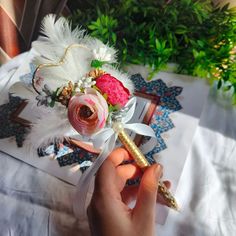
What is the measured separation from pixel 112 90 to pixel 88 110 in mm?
52

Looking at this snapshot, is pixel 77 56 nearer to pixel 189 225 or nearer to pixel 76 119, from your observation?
pixel 76 119

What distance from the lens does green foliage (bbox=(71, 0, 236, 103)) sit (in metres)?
0.69

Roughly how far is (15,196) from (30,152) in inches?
3.6

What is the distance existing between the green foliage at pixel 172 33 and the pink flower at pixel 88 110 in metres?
0.29

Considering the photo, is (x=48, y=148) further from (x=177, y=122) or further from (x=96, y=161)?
(x=177, y=122)

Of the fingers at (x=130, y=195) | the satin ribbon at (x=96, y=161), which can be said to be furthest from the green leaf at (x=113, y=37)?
the fingers at (x=130, y=195)

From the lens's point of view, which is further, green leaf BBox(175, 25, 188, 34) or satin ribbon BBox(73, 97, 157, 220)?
green leaf BBox(175, 25, 188, 34)

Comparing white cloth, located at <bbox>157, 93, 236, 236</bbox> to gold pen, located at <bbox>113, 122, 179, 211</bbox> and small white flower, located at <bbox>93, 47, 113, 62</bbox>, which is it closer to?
gold pen, located at <bbox>113, 122, 179, 211</bbox>

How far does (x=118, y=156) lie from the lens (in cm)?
49

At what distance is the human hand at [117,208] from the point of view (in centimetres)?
40

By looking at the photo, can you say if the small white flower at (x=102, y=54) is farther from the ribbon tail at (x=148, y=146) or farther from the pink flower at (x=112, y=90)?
the ribbon tail at (x=148, y=146)

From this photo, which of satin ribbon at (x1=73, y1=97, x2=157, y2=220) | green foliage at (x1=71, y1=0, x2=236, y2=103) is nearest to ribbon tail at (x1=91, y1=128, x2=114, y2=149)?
satin ribbon at (x1=73, y1=97, x2=157, y2=220)

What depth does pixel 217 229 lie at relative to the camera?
0.50 meters

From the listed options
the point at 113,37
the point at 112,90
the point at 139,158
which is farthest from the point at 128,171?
the point at 113,37
